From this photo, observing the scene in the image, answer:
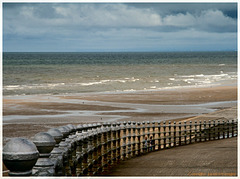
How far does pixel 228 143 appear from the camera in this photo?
16047 millimetres

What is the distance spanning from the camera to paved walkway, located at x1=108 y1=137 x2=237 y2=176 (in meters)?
11.2

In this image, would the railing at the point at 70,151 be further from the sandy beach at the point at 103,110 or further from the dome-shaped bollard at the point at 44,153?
the sandy beach at the point at 103,110

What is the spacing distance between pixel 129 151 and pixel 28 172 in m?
9.48

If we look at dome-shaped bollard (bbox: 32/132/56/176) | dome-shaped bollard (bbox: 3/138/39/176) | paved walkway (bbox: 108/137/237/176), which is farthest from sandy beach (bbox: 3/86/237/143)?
dome-shaped bollard (bbox: 3/138/39/176)

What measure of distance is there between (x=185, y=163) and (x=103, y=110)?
25.2 m

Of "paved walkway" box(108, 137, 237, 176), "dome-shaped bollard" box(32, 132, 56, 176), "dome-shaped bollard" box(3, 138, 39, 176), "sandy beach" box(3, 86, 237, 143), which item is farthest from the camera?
"sandy beach" box(3, 86, 237, 143)

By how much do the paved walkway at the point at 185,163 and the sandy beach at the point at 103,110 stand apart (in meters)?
11.3

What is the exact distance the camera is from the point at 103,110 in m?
37.3

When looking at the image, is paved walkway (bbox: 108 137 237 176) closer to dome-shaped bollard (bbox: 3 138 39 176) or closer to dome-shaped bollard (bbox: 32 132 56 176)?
dome-shaped bollard (bbox: 32 132 56 176)

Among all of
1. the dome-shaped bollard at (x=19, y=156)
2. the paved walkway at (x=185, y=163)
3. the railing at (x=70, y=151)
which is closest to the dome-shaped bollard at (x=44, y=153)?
the railing at (x=70, y=151)

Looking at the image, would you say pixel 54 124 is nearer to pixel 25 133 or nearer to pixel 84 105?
pixel 25 133

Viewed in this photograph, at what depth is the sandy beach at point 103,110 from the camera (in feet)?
99.2

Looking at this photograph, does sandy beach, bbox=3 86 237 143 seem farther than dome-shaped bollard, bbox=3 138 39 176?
Yes

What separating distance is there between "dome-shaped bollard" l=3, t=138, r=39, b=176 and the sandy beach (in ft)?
62.9
